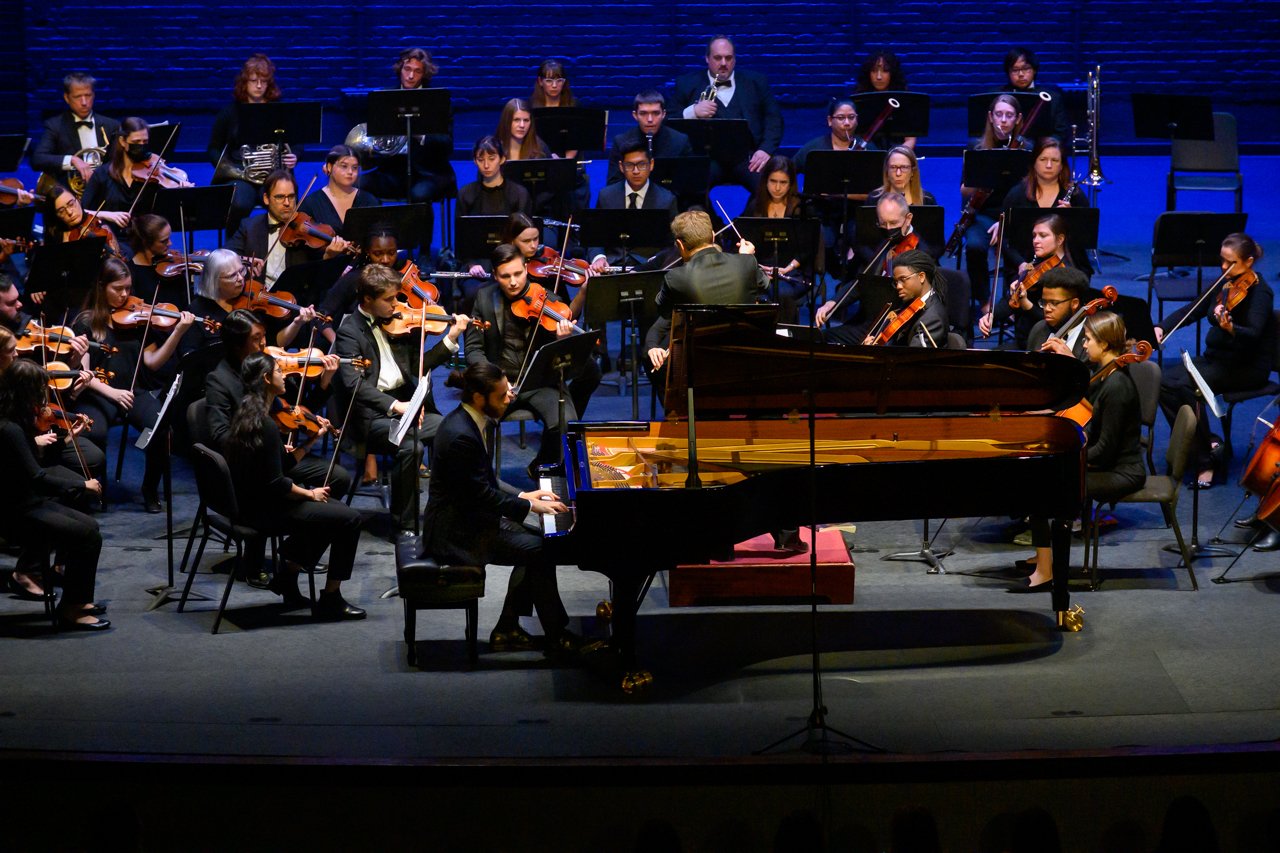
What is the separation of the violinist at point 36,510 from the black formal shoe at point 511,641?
5.32 feet

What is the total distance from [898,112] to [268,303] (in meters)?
4.70

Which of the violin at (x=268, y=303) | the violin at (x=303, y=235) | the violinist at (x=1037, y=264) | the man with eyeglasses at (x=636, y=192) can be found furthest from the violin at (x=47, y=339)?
the violinist at (x=1037, y=264)

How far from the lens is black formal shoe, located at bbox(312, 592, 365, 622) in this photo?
6.64 m

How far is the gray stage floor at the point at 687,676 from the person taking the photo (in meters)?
5.46

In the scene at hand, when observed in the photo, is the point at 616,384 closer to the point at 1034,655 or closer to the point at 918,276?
the point at 918,276

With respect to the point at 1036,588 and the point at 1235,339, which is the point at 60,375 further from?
the point at 1235,339

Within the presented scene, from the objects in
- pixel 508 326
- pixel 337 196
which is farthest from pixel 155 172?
pixel 508 326

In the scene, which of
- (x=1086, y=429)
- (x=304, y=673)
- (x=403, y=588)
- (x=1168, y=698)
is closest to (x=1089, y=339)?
(x=1086, y=429)

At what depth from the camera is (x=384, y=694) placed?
584cm

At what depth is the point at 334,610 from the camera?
6652 mm

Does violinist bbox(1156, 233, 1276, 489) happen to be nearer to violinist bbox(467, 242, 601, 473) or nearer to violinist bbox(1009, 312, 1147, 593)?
violinist bbox(1009, 312, 1147, 593)

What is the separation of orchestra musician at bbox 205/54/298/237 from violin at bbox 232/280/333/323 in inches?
75.0

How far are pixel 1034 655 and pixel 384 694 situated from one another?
8.17ft

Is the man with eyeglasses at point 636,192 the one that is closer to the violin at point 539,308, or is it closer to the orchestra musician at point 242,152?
the violin at point 539,308
